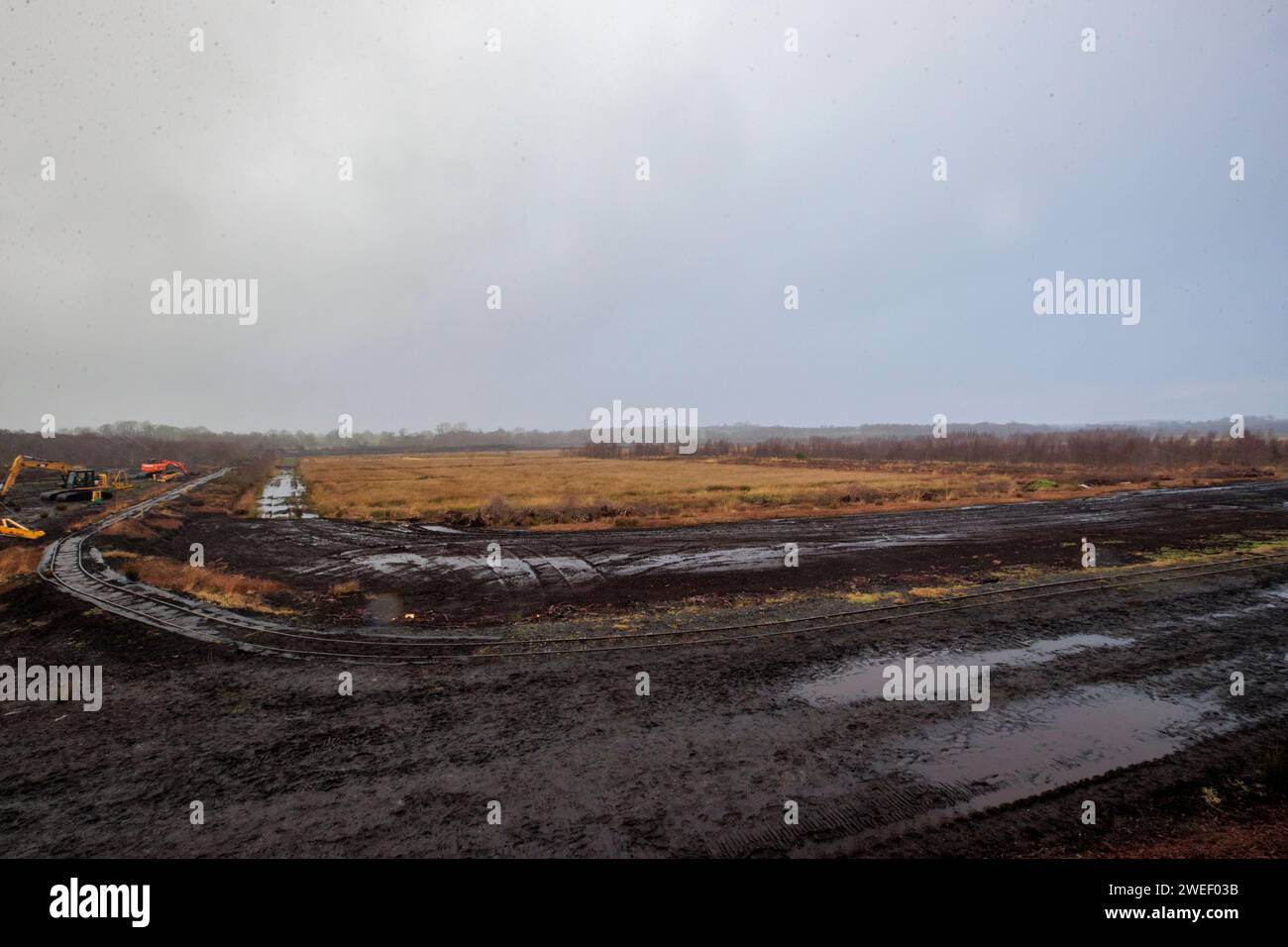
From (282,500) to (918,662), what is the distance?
1551 inches

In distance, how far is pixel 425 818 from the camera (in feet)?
14.4

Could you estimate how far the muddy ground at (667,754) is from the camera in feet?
13.6

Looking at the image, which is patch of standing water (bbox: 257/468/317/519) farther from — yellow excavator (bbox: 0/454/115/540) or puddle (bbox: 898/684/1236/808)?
puddle (bbox: 898/684/1236/808)

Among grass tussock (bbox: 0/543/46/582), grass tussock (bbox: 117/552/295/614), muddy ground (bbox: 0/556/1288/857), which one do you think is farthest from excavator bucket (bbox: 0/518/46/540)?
muddy ground (bbox: 0/556/1288/857)

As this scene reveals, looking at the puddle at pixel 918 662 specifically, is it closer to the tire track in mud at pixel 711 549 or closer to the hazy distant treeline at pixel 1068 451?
the tire track in mud at pixel 711 549

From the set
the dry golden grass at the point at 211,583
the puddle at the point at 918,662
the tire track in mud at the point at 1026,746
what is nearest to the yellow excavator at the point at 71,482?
the dry golden grass at the point at 211,583

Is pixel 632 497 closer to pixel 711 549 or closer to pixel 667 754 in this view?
pixel 711 549

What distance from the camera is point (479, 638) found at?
898cm

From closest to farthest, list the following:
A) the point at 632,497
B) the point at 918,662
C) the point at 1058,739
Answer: the point at 1058,739 → the point at 918,662 → the point at 632,497

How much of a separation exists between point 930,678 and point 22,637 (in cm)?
1420

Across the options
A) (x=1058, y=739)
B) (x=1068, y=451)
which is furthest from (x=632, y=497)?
(x=1068, y=451)
